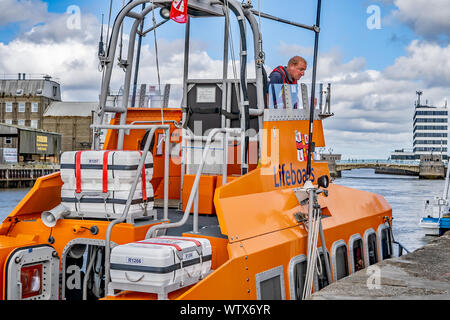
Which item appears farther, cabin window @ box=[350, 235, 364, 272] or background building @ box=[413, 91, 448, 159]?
background building @ box=[413, 91, 448, 159]

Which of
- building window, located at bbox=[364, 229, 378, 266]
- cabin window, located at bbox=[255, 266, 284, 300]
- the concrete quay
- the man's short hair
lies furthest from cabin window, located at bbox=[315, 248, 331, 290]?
the man's short hair

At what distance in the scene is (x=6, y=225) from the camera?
5.94 m

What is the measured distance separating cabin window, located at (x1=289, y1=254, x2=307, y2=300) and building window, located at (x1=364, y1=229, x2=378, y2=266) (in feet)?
6.46

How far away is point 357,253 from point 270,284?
2.36 meters

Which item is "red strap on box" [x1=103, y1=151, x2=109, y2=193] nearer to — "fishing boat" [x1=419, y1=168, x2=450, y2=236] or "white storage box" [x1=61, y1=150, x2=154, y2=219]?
"white storage box" [x1=61, y1=150, x2=154, y2=219]

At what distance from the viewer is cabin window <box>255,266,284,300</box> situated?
4.88 m

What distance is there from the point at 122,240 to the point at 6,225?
1587 millimetres

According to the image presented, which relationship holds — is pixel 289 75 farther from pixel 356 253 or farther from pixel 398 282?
pixel 398 282

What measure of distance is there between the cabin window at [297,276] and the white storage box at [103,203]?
5.27 ft

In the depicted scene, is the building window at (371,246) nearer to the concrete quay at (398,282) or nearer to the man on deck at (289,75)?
the concrete quay at (398,282)


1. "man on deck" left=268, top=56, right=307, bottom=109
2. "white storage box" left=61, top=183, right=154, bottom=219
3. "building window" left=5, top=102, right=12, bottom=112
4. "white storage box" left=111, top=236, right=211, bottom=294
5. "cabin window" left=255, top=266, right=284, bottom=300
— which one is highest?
"building window" left=5, top=102, right=12, bottom=112

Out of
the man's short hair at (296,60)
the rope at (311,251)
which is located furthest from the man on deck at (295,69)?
the rope at (311,251)
